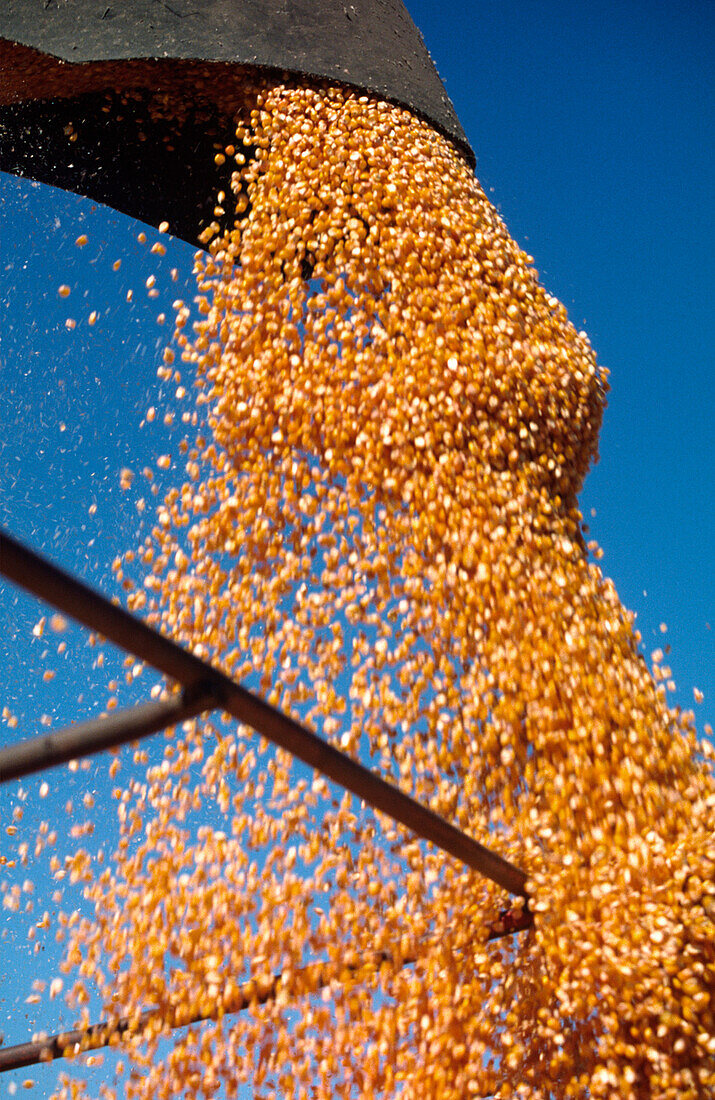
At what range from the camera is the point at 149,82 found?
2689 millimetres

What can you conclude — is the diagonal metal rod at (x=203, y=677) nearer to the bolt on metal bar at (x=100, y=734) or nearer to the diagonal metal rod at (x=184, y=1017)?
the bolt on metal bar at (x=100, y=734)

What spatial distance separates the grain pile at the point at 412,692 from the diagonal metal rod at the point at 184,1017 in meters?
0.01

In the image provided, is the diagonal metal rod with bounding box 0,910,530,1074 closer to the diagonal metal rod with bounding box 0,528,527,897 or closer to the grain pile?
the grain pile

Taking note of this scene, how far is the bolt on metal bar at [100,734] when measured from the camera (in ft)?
1.93

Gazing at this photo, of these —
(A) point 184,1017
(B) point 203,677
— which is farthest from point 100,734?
(A) point 184,1017

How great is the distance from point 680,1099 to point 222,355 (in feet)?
5.76

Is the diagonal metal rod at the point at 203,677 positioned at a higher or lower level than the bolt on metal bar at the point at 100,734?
higher

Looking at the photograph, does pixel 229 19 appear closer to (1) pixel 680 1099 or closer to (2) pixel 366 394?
(2) pixel 366 394

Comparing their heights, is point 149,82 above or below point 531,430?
above

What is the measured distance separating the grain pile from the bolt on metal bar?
87 centimetres

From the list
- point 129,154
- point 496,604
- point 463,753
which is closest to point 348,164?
point 129,154

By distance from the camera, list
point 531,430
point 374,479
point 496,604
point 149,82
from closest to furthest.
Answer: point 496,604, point 374,479, point 531,430, point 149,82

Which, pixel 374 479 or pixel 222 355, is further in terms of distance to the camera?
pixel 222 355

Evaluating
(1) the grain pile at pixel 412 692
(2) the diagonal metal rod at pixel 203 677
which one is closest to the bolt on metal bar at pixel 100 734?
(2) the diagonal metal rod at pixel 203 677
